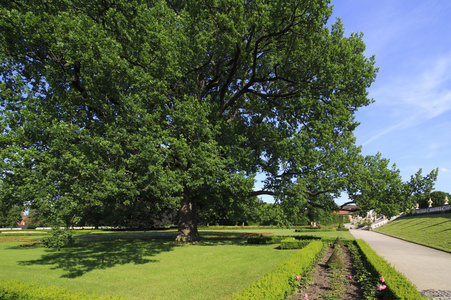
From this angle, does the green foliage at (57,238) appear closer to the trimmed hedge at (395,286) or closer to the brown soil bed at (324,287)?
the brown soil bed at (324,287)

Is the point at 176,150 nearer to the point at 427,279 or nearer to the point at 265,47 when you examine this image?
the point at 265,47

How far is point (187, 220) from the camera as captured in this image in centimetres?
2161

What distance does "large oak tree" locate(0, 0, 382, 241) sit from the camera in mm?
10727

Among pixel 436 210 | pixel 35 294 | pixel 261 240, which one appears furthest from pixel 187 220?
pixel 436 210

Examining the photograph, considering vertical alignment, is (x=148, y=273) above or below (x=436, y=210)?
below

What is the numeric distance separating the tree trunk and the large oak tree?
113 mm

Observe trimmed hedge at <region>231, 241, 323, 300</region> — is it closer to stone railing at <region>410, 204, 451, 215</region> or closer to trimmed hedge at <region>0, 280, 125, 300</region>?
trimmed hedge at <region>0, 280, 125, 300</region>

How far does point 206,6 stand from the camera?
1622 cm

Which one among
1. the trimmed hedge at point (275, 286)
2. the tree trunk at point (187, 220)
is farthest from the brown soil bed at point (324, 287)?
the tree trunk at point (187, 220)

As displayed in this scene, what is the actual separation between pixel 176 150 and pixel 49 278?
25.2 feet

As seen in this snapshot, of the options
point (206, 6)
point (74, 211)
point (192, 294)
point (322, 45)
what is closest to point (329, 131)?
point (322, 45)

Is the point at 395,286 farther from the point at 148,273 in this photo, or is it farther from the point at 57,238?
the point at 57,238

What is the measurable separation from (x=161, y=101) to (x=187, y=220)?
11375mm

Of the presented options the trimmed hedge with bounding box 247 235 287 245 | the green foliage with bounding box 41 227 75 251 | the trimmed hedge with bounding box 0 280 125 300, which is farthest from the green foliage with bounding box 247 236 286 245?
the trimmed hedge with bounding box 0 280 125 300
